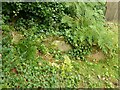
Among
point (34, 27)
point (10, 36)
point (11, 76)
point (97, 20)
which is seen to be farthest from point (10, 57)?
point (97, 20)

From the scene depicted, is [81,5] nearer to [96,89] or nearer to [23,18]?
[23,18]

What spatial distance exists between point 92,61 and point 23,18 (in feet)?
5.53

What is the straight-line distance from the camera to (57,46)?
4738mm

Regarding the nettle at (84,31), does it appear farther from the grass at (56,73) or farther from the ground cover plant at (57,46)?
the grass at (56,73)

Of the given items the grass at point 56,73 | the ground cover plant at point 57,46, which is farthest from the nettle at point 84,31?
the grass at point 56,73

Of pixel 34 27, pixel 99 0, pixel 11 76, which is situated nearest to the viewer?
pixel 11 76

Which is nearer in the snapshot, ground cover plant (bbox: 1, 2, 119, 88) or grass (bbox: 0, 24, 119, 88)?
grass (bbox: 0, 24, 119, 88)

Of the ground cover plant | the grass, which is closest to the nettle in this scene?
the ground cover plant

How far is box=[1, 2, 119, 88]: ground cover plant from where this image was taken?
402 centimetres

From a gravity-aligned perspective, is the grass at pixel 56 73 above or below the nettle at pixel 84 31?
below

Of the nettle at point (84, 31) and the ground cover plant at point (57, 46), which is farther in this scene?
the nettle at point (84, 31)

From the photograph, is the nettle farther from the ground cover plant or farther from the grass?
the grass

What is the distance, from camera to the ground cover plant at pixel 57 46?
4.02 metres

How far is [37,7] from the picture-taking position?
4.67 meters
